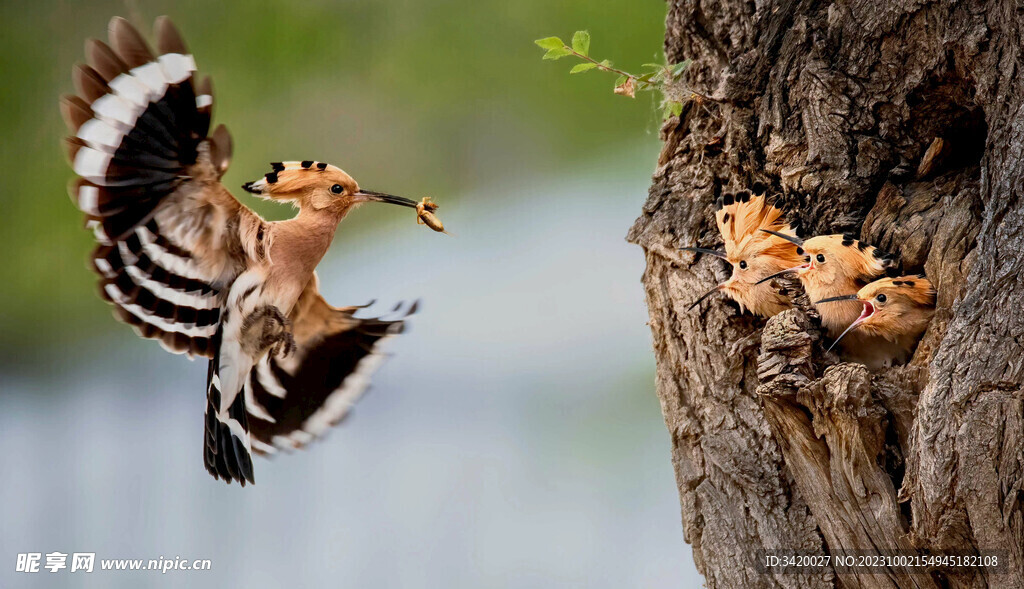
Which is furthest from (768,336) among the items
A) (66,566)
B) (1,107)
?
(1,107)

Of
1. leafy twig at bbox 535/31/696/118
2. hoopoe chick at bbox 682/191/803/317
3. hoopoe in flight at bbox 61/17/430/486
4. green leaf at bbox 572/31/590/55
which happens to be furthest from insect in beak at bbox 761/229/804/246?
hoopoe in flight at bbox 61/17/430/486

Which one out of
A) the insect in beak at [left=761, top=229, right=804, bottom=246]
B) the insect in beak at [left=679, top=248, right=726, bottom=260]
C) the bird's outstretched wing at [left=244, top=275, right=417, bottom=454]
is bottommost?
the bird's outstretched wing at [left=244, top=275, right=417, bottom=454]

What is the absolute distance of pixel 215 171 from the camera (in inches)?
34.6

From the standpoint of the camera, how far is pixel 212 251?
2.97ft

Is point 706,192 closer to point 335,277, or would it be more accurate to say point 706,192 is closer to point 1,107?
point 335,277

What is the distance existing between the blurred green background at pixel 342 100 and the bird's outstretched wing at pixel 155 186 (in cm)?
41

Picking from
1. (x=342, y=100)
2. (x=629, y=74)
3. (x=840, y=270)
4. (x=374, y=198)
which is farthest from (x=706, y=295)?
(x=342, y=100)

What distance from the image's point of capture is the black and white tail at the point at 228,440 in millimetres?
967

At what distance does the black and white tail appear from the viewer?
97cm

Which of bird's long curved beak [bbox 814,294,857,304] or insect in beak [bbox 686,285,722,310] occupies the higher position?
insect in beak [bbox 686,285,722,310]

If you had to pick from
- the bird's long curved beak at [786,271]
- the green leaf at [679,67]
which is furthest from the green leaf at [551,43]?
the bird's long curved beak at [786,271]

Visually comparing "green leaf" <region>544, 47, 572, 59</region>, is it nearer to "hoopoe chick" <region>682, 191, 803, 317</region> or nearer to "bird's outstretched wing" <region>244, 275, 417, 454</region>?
"hoopoe chick" <region>682, 191, 803, 317</region>

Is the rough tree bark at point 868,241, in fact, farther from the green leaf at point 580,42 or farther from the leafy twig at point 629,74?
the green leaf at point 580,42

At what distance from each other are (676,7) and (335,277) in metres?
0.66
